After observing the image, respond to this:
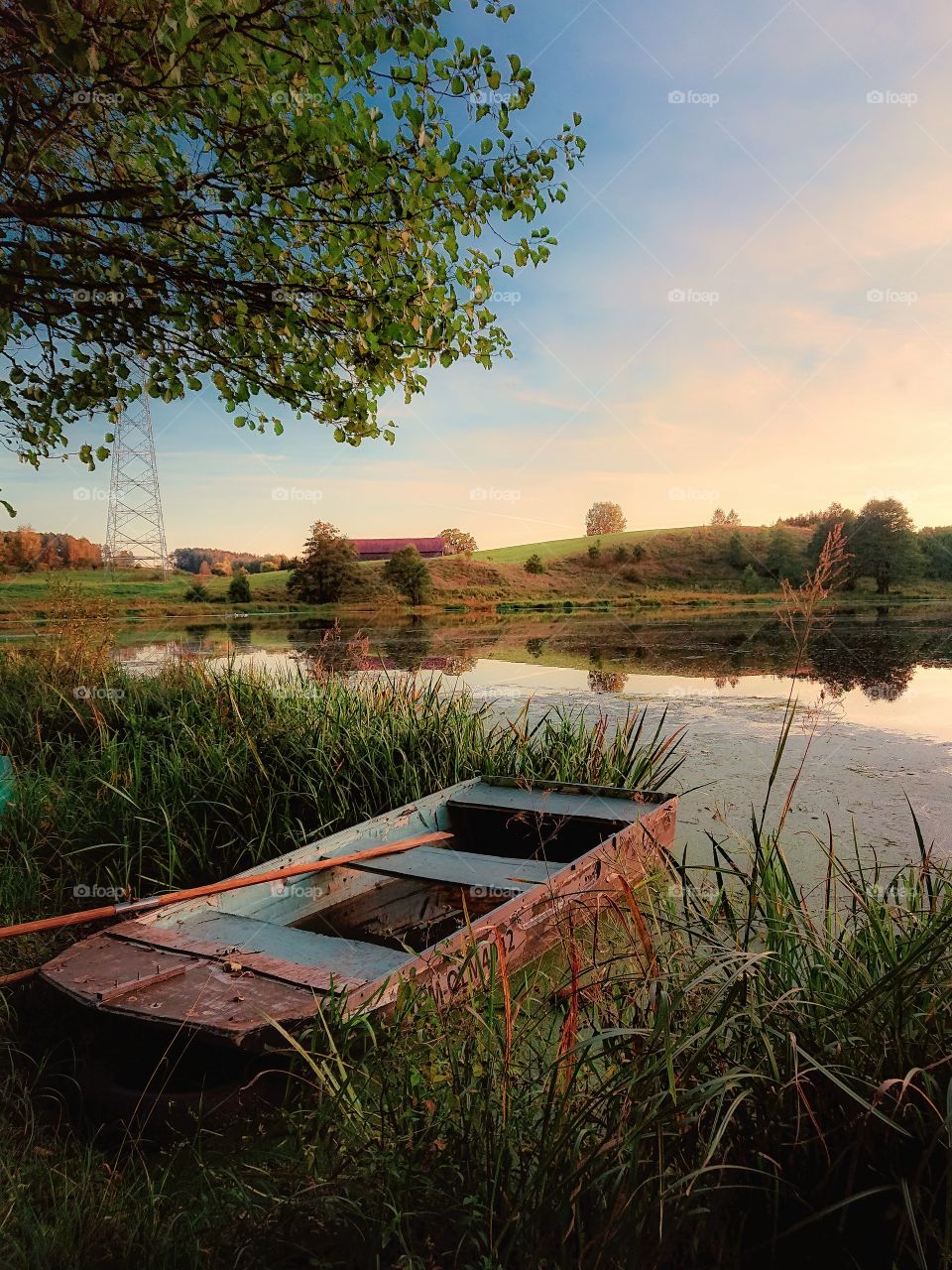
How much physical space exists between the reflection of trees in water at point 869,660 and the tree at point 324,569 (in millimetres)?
16154

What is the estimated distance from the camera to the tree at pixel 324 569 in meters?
27.8

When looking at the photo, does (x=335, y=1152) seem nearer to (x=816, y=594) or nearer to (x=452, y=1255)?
(x=452, y=1255)

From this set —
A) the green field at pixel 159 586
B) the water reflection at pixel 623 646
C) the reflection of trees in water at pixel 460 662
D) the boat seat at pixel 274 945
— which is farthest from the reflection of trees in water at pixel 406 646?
the boat seat at pixel 274 945

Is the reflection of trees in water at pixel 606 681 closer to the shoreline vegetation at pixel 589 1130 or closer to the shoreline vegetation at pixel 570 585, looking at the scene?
the shoreline vegetation at pixel 589 1130

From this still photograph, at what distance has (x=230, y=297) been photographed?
5176mm

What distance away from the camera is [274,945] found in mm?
3158

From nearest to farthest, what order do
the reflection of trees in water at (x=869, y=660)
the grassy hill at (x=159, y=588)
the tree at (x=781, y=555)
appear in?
the reflection of trees in water at (x=869, y=660) < the grassy hill at (x=159, y=588) < the tree at (x=781, y=555)

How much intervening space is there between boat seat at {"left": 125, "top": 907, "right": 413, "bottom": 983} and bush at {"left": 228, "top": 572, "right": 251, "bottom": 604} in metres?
28.0

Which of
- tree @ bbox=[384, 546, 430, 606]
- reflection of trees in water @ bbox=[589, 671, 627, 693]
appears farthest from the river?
tree @ bbox=[384, 546, 430, 606]

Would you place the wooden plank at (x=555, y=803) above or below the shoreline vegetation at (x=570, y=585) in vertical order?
below

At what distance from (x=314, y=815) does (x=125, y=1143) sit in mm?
2928

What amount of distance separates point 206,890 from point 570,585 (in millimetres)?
31914

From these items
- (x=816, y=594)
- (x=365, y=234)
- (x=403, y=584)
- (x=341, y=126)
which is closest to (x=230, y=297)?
(x=365, y=234)

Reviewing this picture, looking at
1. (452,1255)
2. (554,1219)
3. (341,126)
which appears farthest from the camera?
(341,126)
